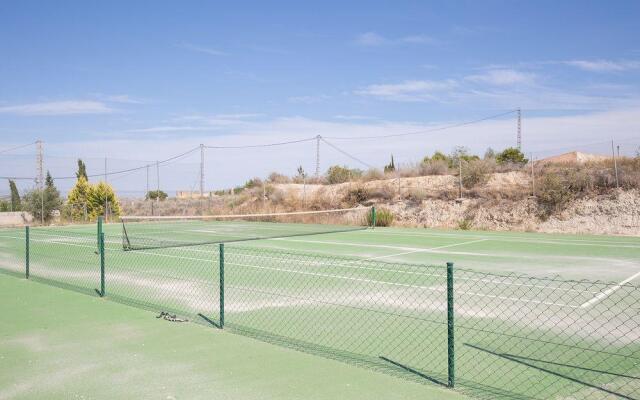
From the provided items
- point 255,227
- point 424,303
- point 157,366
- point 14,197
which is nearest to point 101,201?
point 14,197

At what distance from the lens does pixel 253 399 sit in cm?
506

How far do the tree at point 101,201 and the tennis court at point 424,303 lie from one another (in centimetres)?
2076

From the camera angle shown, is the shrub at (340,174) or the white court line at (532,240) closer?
the white court line at (532,240)

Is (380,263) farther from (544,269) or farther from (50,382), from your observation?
(50,382)

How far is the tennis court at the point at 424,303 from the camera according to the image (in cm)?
582

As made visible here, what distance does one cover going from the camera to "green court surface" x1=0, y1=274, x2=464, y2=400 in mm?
5246

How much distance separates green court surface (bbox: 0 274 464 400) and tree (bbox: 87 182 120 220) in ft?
102

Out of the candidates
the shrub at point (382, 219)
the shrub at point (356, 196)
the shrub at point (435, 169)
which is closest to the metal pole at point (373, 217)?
the shrub at point (382, 219)

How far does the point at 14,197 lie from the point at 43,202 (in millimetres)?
7262

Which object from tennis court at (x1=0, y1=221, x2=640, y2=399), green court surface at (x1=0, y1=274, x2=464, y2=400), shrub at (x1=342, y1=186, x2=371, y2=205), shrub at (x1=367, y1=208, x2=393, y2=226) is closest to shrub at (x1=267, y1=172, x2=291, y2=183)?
shrub at (x1=342, y1=186, x2=371, y2=205)

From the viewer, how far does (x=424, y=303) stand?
362 inches

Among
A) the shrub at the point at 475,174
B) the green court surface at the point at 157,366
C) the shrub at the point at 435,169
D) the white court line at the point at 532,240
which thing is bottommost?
the green court surface at the point at 157,366

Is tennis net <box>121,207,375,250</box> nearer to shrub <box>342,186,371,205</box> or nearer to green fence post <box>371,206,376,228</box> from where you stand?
green fence post <box>371,206,376,228</box>

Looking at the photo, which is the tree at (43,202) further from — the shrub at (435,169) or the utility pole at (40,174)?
the shrub at (435,169)
